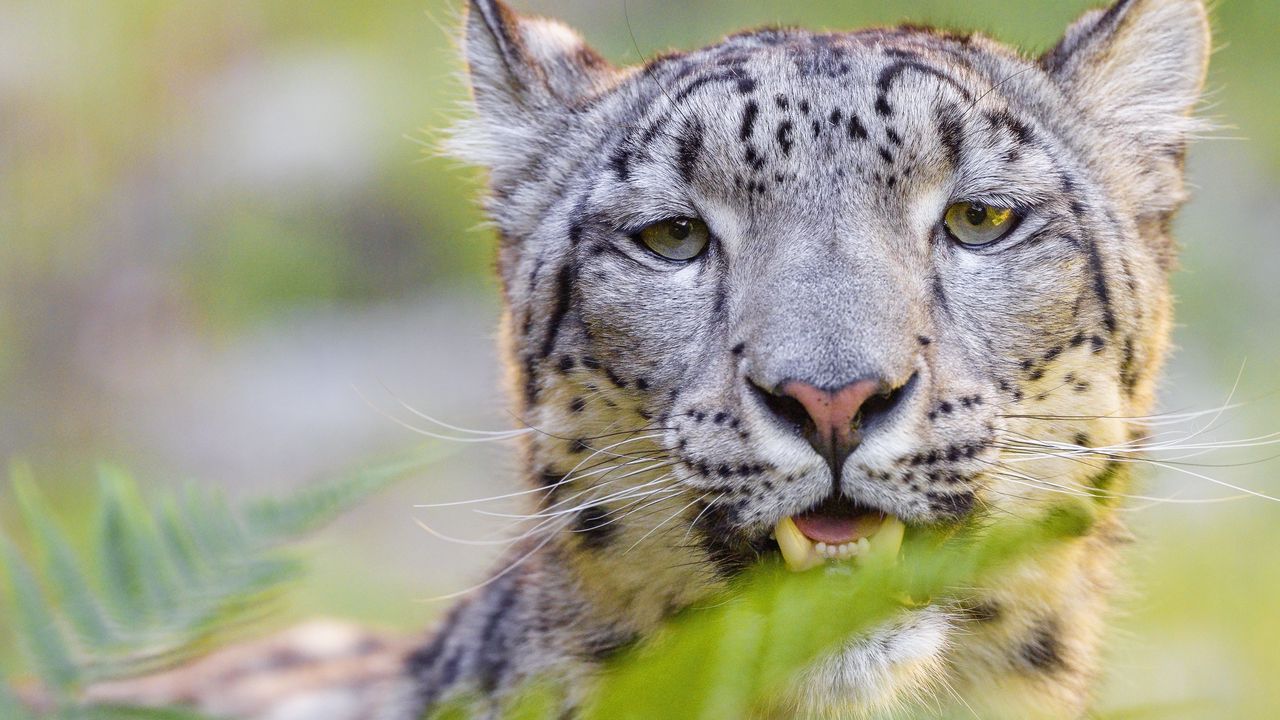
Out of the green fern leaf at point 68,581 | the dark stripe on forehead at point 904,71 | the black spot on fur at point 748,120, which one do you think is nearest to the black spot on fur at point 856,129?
the dark stripe on forehead at point 904,71

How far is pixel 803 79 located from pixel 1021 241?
0.84 m

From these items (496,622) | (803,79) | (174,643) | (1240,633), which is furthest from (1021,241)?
(1240,633)

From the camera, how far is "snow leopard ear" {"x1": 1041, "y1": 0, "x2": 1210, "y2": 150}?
4.81 meters

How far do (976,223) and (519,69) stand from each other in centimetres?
198

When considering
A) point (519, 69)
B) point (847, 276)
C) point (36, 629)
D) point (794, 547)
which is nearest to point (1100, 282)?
point (847, 276)

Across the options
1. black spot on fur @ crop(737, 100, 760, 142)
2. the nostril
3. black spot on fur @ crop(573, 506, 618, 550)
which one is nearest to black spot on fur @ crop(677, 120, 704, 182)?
black spot on fur @ crop(737, 100, 760, 142)

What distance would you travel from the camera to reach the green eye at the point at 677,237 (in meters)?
4.30

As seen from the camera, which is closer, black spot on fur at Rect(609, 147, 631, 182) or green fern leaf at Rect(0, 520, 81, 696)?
green fern leaf at Rect(0, 520, 81, 696)

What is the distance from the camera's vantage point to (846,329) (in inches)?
141

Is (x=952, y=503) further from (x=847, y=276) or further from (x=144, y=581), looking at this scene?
(x=144, y=581)

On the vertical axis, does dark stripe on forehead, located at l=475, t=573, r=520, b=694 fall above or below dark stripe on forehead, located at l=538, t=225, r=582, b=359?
below

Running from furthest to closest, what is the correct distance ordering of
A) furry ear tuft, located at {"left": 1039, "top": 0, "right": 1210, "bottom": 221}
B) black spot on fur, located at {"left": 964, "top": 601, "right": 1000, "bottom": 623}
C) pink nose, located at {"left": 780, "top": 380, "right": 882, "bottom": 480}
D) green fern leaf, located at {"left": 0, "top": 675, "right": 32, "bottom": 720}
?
1. furry ear tuft, located at {"left": 1039, "top": 0, "right": 1210, "bottom": 221}
2. black spot on fur, located at {"left": 964, "top": 601, "right": 1000, "bottom": 623}
3. pink nose, located at {"left": 780, "top": 380, "right": 882, "bottom": 480}
4. green fern leaf, located at {"left": 0, "top": 675, "right": 32, "bottom": 720}

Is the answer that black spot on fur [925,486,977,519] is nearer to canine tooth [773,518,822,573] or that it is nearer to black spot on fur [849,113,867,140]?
canine tooth [773,518,822,573]

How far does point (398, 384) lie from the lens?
15.2 m
